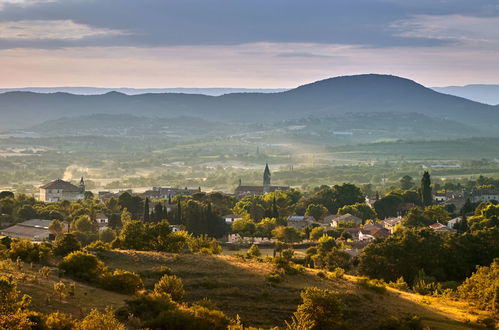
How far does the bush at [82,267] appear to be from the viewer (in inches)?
1002

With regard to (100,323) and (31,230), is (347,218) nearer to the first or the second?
(31,230)

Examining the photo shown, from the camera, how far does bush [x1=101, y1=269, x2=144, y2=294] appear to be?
24.5 m

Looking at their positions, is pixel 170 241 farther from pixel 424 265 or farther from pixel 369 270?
pixel 424 265

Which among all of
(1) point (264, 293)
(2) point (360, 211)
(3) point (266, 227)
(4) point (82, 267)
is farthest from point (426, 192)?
(4) point (82, 267)

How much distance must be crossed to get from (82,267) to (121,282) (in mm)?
1984

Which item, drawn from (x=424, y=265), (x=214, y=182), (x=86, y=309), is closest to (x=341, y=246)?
(x=424, y=265)

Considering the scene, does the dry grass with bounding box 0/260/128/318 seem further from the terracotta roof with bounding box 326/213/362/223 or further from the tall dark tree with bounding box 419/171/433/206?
the tall dark tree with bounding box 419/171/433/206

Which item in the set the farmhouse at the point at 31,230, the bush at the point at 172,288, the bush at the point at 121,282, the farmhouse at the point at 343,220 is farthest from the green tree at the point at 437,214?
the bush at the point at 172,288

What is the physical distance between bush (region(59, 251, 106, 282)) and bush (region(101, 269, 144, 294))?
691mm

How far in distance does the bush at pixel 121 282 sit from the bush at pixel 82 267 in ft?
2.27

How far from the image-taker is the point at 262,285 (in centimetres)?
2706

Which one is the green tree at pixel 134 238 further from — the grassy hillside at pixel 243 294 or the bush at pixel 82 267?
the bush at pixel 82 267

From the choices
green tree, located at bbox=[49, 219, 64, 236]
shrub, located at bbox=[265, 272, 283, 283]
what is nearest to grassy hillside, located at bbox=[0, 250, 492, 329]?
shrub, located at bbox=[265, 272, 283, 283]

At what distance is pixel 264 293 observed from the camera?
84.1 feet
